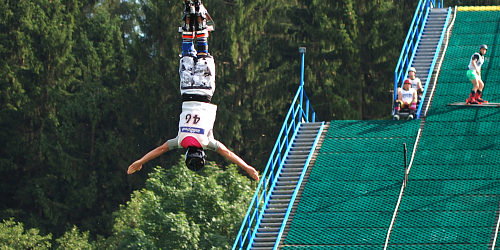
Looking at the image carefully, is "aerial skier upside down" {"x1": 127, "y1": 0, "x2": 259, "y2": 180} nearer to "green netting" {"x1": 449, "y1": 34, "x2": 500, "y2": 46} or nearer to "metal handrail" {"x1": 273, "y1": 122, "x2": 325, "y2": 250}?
"metal handrail" {"x1": 273, "y1": 122, "x2": 325, "y2": 250}

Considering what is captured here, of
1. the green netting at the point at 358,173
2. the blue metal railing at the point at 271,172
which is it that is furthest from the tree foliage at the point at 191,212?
the green netting at the point at 358,173

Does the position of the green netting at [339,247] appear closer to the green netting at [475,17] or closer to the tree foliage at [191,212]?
the tree foliage at [191,212]

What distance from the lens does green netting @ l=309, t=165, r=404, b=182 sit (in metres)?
22.0

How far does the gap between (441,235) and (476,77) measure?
17.0ft

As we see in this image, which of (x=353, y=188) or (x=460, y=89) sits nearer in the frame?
(x=353, y=188)

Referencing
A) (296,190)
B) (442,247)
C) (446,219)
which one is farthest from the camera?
(296,190)

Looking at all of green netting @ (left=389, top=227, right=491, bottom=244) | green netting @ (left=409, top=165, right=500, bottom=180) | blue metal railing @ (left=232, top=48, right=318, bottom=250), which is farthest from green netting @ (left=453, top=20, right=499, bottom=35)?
green netting @ (left=389, top=227, right=491, bottom=244)

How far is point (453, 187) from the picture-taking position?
21.2 meters

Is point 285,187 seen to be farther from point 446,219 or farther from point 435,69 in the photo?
point 435,69

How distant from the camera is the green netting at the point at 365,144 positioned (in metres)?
23.0

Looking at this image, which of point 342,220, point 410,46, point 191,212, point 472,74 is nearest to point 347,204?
point 342,220

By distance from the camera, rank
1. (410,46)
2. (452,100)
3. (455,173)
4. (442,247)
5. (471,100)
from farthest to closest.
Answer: (410,46) → (452,100) → (471,100) → (455,173) → (442,247)

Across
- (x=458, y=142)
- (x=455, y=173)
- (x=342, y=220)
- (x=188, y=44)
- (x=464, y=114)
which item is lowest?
(x=342, y=220)

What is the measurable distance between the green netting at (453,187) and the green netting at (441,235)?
1.32 meters
